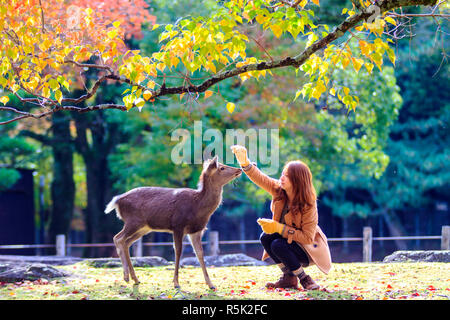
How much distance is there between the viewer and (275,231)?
603cm

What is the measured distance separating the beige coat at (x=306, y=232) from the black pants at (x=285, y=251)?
67mm

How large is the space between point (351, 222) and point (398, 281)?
20.1 metres

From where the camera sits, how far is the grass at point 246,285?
19.8 feet

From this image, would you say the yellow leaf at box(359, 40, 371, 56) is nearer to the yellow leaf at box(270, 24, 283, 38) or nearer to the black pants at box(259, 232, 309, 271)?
the yellow leaf at box(270, 24, 283, 38)

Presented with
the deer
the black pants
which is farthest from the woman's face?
the deer

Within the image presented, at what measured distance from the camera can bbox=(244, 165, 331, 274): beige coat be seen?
5969 mm

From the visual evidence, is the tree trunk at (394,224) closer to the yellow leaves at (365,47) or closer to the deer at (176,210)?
the deer at (176,210)

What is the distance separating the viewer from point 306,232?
5.99 m

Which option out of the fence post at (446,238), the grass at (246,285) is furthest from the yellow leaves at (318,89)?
the fence post at (446,238)

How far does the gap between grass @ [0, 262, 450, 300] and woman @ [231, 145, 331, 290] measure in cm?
29

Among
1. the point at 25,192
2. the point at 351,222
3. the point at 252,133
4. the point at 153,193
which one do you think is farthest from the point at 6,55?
the point at 351,222

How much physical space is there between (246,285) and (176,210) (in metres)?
1.22
